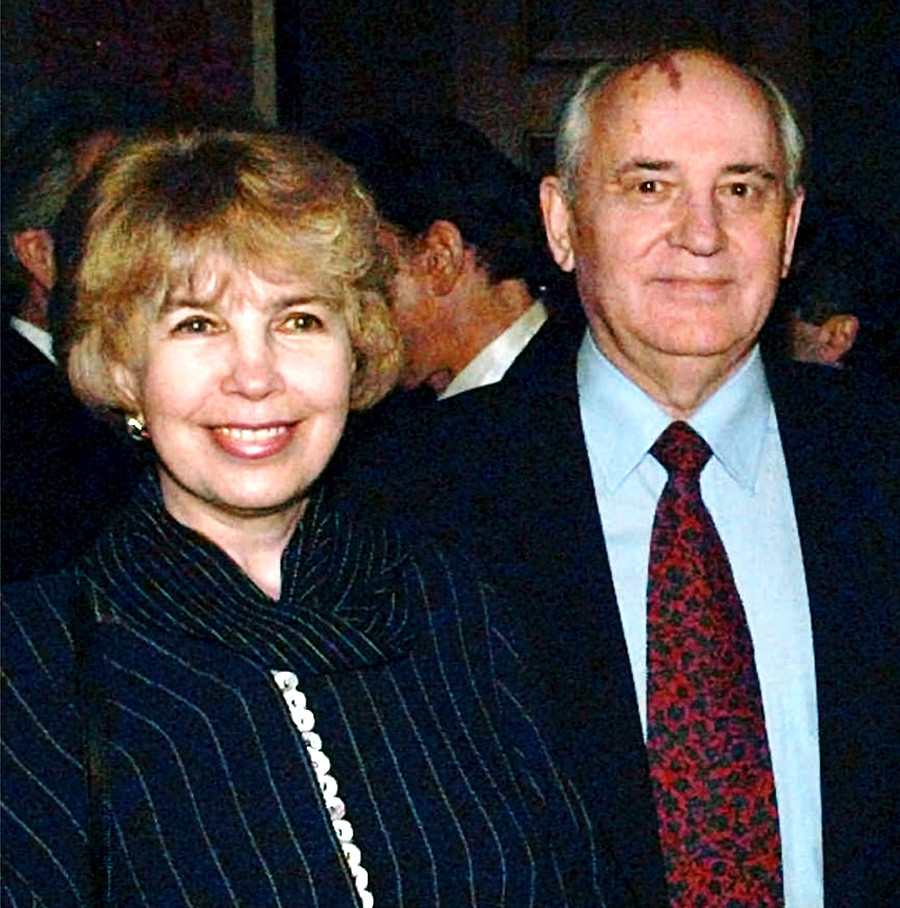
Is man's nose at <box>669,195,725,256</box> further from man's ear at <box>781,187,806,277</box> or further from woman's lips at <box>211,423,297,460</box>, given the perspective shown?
woman's lips at <box>211,423,297,460</box>

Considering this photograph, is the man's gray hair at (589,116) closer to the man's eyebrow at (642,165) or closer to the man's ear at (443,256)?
the man's eyebrow at (642,165)

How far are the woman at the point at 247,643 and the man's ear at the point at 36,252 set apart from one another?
145 centimetres

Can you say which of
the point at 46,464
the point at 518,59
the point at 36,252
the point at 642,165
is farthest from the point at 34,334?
the point at 518,59

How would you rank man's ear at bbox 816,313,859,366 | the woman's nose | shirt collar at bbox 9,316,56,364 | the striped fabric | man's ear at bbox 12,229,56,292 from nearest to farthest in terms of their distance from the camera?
the striped fabric, the woman's nose, shirt collar at bbox 9,316,56,364, man's ear at bbox 12,229,56,292, man's ear at bbox 816,313,859,366

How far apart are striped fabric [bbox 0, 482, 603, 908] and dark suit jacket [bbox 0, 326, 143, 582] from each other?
93 centimetres

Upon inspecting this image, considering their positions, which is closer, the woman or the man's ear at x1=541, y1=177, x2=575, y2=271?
the woman

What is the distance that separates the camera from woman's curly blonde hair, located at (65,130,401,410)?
215 cm

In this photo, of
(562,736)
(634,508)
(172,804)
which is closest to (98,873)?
(172,804)

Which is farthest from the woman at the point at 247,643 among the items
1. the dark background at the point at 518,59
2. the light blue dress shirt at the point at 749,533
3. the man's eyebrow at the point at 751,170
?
the dark background at the point at 518,59

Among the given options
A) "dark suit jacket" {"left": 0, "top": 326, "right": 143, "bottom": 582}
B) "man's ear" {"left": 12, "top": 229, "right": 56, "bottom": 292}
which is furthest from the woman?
"man's ear" {"left": 12, "top": 229, "right": 56, "bottom": 292}

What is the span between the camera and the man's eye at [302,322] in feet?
7.22

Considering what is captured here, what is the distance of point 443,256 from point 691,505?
50.5 inches

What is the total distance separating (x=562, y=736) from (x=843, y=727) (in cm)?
31

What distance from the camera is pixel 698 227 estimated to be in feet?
8.45
